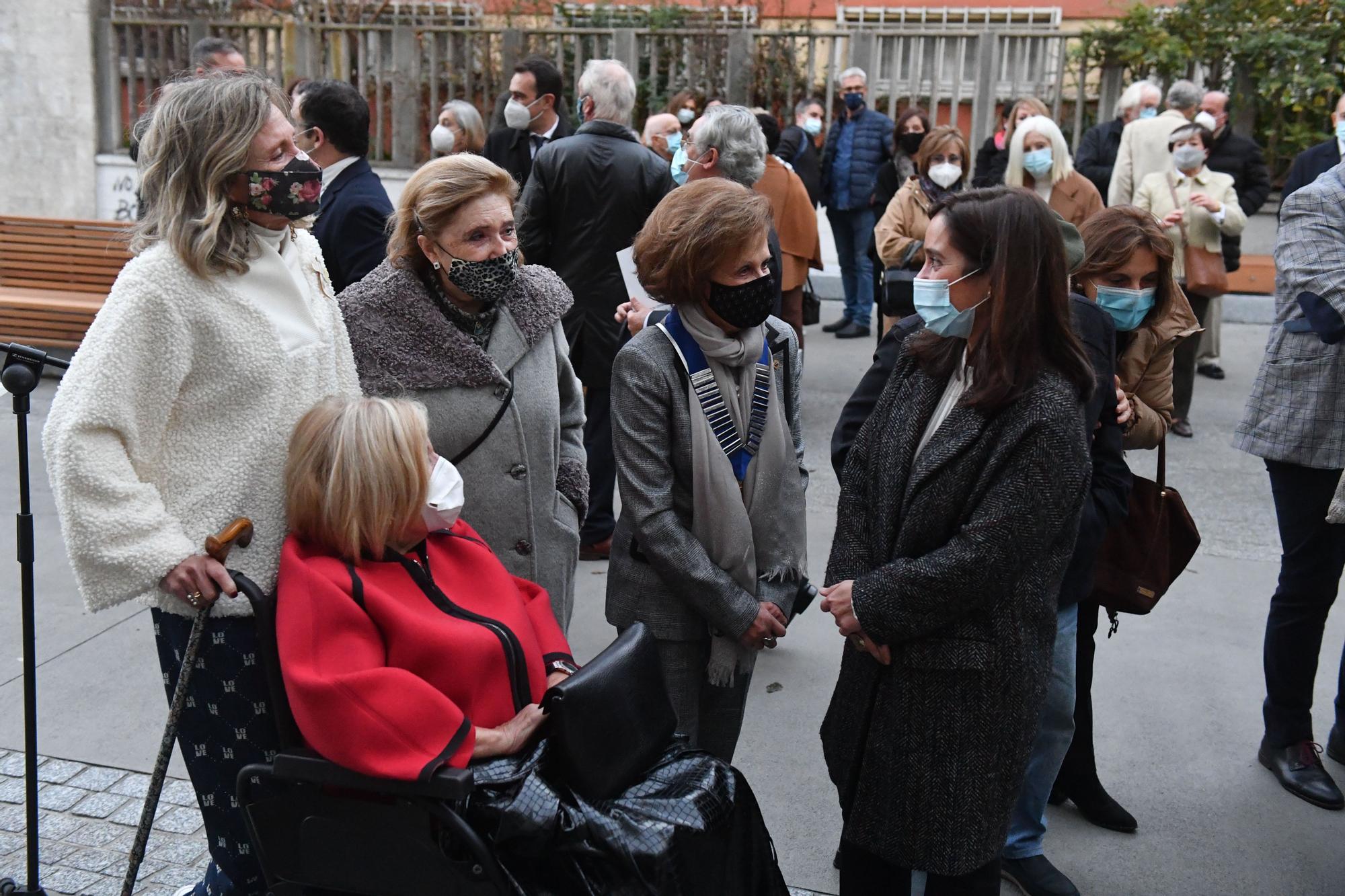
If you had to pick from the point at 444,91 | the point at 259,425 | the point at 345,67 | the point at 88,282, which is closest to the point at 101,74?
the point at 345,67

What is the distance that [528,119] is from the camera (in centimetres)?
654

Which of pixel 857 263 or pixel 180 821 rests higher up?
pixel 857 263

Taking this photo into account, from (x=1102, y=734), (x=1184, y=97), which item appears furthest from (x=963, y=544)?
(x=1184, y=97)

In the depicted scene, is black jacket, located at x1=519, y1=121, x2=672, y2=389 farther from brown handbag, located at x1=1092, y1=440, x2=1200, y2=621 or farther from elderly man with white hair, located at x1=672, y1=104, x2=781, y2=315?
brown handbag, located at x1=1092, y1=440, x2=1200, y2=621

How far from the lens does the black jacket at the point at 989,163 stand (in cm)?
927

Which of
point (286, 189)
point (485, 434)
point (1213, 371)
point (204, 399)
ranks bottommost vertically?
point (1213, 371)

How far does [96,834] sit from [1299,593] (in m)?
3.43

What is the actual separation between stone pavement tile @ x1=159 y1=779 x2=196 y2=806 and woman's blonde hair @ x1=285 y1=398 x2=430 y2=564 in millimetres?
1518

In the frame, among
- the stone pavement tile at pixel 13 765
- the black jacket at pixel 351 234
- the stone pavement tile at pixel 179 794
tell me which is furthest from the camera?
the black jacket at pixel 351 234

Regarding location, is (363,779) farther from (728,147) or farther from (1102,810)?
(728,147)

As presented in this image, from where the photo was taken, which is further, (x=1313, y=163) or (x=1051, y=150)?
(x=1051, y=150)

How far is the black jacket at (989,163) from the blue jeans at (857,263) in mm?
884

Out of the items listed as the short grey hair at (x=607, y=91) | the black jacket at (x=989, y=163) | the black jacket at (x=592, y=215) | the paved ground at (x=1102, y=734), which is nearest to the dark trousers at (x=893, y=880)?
the paved ground at (x=1102, y=734)

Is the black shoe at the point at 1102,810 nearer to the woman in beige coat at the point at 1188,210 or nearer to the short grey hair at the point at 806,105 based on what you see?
the woman in beige coat at the point at 1188,210
